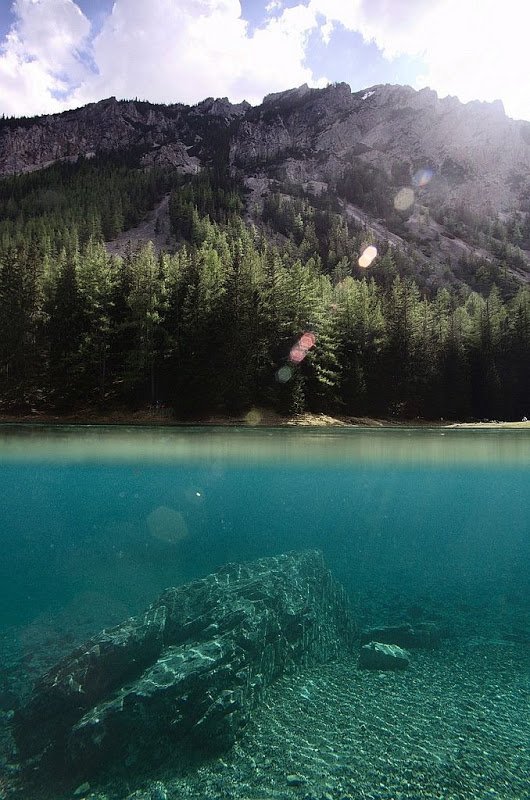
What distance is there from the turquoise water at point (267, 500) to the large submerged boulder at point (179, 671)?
7.58 metres

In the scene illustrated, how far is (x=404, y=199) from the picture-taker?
178250mm

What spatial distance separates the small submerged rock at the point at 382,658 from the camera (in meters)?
8.83

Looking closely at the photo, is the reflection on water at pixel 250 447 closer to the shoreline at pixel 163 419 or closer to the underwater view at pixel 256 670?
the underwater view at pixel 256 670

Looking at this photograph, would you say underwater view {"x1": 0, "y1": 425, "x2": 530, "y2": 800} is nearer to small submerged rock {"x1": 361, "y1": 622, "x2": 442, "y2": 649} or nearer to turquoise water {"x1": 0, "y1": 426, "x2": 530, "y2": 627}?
small submerged rock {"x1": 361, "y1": 622, "x2": 442, "y2": 649}

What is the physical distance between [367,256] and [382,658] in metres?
131

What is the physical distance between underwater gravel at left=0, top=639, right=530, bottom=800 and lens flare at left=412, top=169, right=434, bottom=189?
694 ft

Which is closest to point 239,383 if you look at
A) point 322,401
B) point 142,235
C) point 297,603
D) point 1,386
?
point 322,401

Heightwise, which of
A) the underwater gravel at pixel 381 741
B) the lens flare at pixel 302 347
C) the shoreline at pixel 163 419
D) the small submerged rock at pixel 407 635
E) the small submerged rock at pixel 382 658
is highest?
the lens flare at pixel 302 347

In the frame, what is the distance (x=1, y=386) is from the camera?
41500mm

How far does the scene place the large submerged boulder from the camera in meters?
6.40

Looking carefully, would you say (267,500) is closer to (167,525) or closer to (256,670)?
(167,525)

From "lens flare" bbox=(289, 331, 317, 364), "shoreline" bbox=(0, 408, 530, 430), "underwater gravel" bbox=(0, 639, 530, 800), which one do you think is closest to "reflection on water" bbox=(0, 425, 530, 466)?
"shoreline" bbox=(0, 408, 530, 430)

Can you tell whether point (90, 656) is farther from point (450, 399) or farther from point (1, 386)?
point (450, 399)

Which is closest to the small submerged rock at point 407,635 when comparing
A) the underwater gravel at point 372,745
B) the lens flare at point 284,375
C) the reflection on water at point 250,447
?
the underwater gravel at point 372,745
